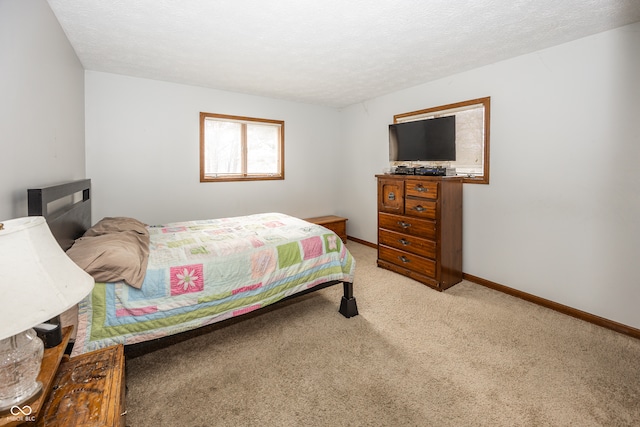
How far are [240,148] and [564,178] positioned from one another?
3.90 meters

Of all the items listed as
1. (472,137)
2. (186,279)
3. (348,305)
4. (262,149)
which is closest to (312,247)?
(348,305)

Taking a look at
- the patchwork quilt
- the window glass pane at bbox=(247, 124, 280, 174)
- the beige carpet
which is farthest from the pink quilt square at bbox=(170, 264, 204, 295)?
the window glass pane at bbox=(247, 124, 280, 174)

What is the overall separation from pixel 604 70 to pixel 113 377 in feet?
12.6

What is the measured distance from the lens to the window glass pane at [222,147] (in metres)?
4.28

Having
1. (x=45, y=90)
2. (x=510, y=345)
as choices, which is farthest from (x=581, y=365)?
(x=45, y=90)

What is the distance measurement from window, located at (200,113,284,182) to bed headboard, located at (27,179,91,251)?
1578mm

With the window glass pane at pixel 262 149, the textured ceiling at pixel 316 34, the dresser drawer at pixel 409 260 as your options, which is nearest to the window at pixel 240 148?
the window glass pane at pixel 262 149

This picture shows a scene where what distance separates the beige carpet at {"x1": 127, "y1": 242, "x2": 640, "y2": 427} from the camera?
1.67m

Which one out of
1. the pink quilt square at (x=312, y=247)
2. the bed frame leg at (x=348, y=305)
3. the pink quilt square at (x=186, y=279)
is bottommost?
the bed frame leg at (x=348, y=305)

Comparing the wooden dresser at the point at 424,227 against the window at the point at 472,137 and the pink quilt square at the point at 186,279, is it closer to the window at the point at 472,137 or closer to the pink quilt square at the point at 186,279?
the window at the point at 472,137

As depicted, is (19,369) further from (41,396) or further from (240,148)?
(240,148)

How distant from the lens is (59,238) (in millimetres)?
1910

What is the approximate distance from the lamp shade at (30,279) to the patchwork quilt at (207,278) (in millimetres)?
1089

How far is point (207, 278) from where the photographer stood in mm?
2098
